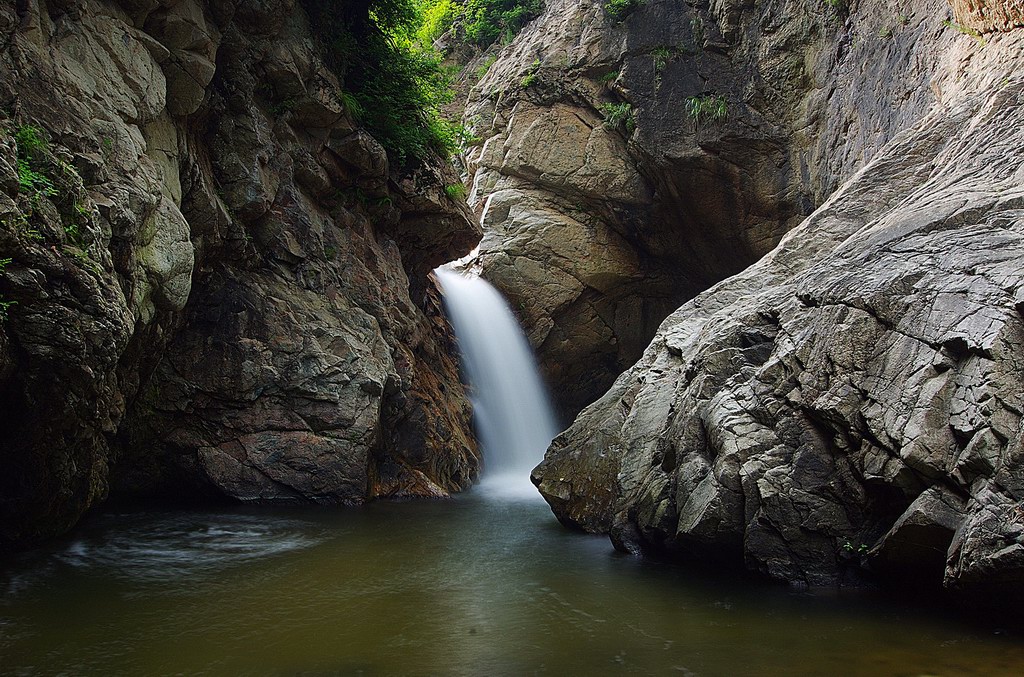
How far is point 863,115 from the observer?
1530cm

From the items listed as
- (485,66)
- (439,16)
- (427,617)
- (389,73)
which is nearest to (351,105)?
(389,73)

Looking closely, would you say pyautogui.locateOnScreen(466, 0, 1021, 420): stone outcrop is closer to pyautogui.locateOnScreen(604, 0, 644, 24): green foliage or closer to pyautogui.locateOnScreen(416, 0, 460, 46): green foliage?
pyautogui.locateOnScreen(604, 0, 644, 24): green foliage

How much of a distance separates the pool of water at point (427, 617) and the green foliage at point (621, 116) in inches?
544

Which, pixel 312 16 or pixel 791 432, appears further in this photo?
pixel 312 16

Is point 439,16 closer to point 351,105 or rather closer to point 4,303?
point 351,105

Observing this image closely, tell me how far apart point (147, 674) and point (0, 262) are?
3.10 metres

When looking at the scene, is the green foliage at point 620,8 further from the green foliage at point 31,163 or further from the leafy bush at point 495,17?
the green foliage at point 31,163

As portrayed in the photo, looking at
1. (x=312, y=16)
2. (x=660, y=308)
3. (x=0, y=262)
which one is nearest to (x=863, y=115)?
(x=660, y=308)

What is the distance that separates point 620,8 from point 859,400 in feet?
55.3

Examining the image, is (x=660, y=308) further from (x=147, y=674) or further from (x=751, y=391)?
(x=147, y=674)

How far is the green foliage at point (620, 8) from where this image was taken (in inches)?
770

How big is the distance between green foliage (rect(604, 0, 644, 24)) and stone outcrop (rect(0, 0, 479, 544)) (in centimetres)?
817

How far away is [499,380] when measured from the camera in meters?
18.0

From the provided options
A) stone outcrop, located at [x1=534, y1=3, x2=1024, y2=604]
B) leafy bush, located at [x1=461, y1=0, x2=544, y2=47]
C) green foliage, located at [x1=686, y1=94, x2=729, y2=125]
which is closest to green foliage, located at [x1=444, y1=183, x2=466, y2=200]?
green foliage, located at [x1=686, y1=94, x2=729, y2=125]
